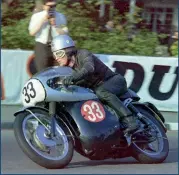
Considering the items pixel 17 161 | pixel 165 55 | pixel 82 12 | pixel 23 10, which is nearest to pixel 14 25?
pixel 23 10

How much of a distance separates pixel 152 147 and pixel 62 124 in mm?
1125

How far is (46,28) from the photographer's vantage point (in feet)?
29.0

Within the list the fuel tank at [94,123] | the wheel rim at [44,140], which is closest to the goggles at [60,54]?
the fuel tank at [94,123]

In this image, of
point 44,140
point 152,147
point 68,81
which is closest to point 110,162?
point 152,147

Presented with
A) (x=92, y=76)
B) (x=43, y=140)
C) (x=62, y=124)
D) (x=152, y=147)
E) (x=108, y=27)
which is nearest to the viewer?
(x=43, y=140)

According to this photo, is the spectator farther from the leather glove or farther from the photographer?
the leather glove

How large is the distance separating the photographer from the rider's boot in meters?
2.76

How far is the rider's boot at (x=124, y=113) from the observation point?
629cm

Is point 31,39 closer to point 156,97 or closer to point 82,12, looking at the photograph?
point 82,12

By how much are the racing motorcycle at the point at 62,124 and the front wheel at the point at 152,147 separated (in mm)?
150

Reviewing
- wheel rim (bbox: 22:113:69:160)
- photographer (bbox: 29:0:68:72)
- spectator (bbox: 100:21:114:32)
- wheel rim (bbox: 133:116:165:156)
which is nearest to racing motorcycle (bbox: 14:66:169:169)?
wheel rim (bbox: 22:113:69:160)

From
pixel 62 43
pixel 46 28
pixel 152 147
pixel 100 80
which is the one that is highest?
pixel 62 43

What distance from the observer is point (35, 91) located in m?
5.98

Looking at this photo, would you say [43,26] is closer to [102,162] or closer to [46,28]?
[46,28]
